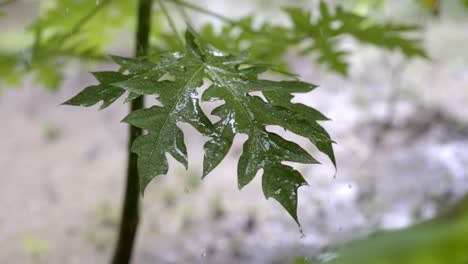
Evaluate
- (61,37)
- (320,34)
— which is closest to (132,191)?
(61,37)

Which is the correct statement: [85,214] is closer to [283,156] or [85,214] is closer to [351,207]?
[351,207]

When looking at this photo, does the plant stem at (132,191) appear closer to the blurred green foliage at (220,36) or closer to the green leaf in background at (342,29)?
the blurred green foliage at (220,36)

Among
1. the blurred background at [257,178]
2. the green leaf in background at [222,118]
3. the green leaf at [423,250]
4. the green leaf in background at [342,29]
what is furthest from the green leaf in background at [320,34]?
the green leaf at [423,250]

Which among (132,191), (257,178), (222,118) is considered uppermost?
(222,118)

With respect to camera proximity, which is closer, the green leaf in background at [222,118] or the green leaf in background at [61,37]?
the green leaf in background at [222,118]

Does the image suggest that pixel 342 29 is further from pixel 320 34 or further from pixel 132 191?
pixel 132 191
